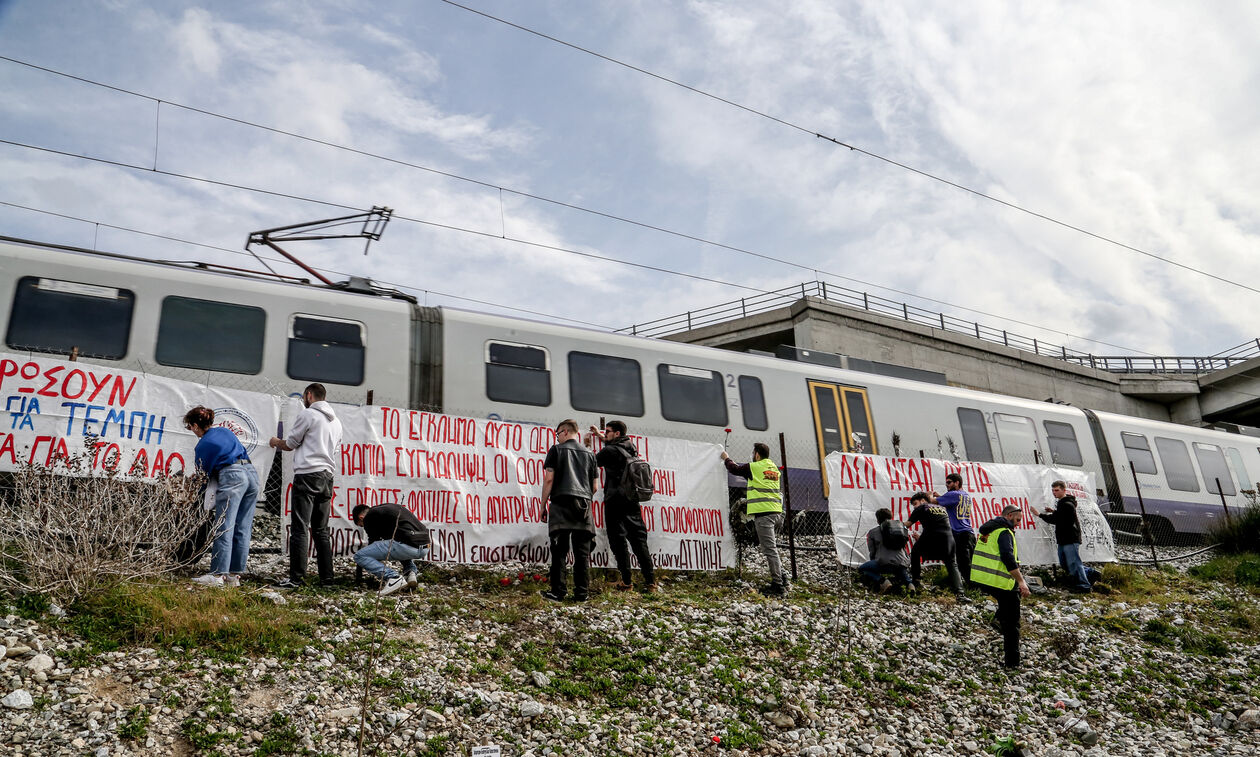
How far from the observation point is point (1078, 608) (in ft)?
39.7

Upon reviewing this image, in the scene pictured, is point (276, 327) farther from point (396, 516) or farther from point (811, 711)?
point (811, 711)

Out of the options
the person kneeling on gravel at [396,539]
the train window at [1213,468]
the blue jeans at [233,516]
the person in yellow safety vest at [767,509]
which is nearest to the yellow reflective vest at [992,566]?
the person in yellow safety vest at [767,509]

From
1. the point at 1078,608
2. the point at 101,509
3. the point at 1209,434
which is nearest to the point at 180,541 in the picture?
the point at 101,509

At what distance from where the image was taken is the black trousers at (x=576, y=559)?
9445 mm

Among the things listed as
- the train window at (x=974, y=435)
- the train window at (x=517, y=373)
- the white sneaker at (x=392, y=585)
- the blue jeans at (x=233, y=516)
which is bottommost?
the white sneaker at (x=392, y=585)

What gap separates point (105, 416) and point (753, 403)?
10051 millimetres

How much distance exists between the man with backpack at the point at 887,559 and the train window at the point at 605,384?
172 inches

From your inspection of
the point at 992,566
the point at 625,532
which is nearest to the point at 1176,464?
the point at 992,566

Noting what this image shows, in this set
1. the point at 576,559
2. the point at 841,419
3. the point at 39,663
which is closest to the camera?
the point at 39,663

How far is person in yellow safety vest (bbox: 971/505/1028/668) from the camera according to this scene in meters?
9.73

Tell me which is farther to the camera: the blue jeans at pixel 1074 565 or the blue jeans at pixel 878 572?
the blue jeans at pixel 1074 565

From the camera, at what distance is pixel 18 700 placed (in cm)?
562

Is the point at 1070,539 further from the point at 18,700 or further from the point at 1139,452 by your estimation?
the point at 18,700

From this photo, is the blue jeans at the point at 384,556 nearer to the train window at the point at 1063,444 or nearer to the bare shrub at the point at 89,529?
the bare shrub at the point at 89,529
